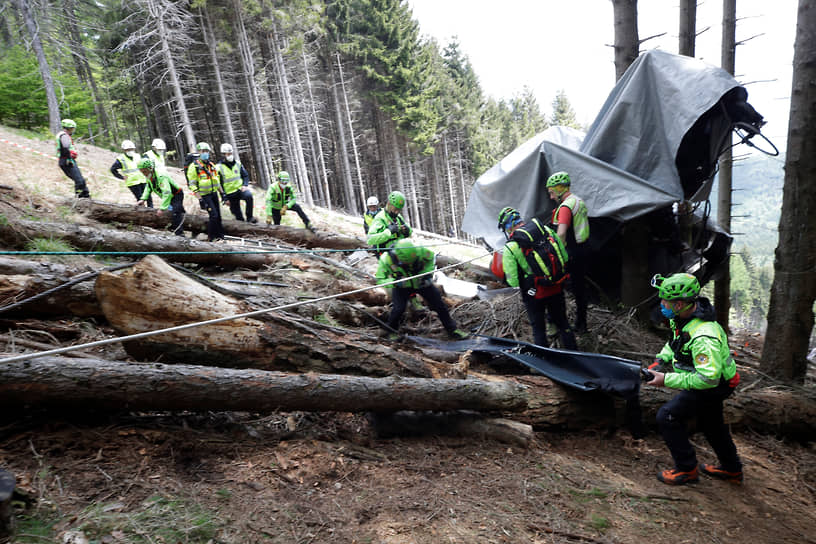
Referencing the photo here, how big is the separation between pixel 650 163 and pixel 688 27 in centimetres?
542

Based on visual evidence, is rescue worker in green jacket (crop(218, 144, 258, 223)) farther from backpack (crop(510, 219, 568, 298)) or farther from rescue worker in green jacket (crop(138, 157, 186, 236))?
backpack (crop(510, 219, 568, 298))

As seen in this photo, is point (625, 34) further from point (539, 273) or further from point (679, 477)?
point (679, 477)

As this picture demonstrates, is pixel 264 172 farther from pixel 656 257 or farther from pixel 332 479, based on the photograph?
pixel 332 479

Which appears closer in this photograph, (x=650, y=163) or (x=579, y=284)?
(x=650, y=163)

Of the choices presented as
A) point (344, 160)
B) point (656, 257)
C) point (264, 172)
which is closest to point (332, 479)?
point (656, 257)

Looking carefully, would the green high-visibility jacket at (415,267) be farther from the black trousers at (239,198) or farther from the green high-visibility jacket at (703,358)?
the black trousers at (239,198)

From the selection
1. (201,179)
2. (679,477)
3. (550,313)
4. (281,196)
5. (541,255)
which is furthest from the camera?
(281,196)

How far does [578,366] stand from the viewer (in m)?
4.06

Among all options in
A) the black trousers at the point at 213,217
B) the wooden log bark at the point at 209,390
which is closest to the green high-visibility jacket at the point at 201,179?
the black trousers at the point at 213,217

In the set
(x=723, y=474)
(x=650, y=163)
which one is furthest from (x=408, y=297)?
(x=723, y=474)

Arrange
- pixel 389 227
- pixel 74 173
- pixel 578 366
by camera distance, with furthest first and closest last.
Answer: pixel 74 173 < pixel 389 227 < pixel 578 366

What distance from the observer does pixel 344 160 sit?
27.3 metres

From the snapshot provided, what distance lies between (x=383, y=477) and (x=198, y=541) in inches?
47.6

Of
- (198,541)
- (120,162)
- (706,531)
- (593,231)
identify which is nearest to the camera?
(198,541)
